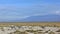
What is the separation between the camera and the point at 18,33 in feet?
116

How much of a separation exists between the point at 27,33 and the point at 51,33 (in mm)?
3653

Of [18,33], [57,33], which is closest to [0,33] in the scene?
[18,33]

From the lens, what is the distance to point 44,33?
36.6 meters

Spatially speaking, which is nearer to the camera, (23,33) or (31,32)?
(23,33)

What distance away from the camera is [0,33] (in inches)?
1490

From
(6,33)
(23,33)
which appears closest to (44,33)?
(23,33)

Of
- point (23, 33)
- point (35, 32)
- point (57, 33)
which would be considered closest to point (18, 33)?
point (23, 33)

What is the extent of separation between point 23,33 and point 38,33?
2.48m

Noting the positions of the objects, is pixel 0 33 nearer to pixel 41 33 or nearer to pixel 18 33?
pixel 18 33

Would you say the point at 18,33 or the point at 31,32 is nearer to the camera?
the point at 18,33

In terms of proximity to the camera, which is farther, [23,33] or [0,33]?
[0,33]

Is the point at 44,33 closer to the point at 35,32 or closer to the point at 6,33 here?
the point at 35,32

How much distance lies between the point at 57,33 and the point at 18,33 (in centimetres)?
595

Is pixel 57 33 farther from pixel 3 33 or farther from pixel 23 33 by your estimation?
pixel 3 33
